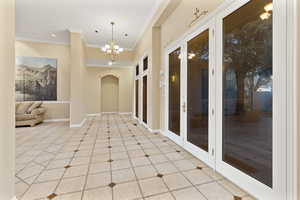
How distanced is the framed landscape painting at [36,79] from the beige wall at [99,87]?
2.47 metres

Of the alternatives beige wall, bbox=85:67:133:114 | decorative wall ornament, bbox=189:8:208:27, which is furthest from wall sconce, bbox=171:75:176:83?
beige wall, bbox=85:67:133:114

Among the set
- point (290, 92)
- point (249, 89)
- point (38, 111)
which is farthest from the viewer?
point (38, 111)

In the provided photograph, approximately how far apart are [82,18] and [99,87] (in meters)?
5.41

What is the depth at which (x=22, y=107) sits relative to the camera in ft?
20.9

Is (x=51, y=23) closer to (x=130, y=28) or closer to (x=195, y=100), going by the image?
(x=130, y=28)

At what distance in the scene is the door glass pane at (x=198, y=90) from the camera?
9.59ft

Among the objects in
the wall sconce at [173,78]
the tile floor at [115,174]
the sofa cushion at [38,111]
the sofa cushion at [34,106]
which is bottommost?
the tile floor at [115,174]

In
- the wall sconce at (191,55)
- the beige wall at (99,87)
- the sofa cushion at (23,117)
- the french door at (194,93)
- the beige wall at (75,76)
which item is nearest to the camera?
the french door at (194,93)

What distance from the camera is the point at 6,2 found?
1.58 m

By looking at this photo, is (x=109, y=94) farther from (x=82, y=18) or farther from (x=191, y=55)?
(x=191, y=55)

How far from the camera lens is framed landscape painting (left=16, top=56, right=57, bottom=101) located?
6914mm

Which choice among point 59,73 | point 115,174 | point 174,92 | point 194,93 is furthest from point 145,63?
point 115,174

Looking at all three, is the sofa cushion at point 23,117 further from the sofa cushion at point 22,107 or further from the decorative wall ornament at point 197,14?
the decorative wall ornament at point 197,14

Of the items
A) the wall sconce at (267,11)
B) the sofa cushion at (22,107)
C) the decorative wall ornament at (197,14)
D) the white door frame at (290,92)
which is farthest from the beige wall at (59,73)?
the white door frame at (290,92)
